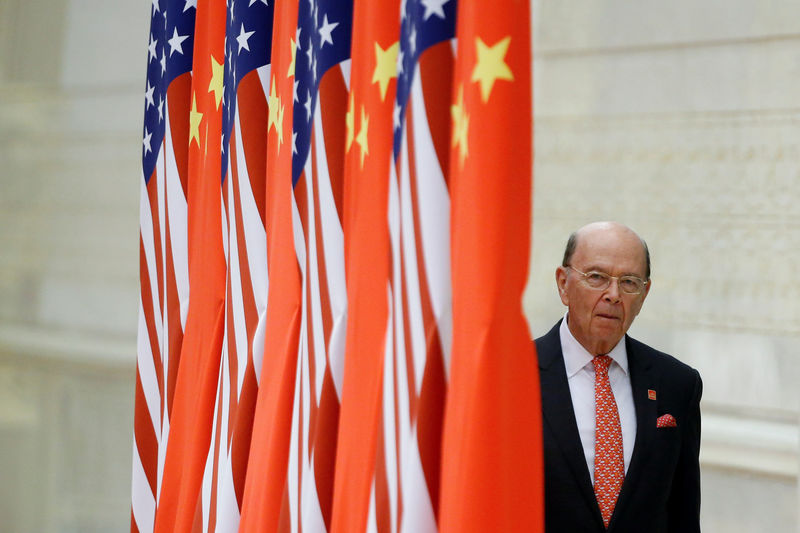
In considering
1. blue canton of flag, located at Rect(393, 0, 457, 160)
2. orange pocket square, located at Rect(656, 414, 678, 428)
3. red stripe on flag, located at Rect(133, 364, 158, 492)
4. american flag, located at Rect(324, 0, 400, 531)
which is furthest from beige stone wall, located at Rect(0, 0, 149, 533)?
blue canton of flag, located at Rect(393, 0, 457, 160)

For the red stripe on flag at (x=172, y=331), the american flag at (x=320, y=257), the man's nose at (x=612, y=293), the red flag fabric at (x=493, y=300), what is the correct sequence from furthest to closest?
the red stripe on flag at (x=172, y=331) → the man's nose at (x=612, y=293) → the american flag at (x=320, y=257) → the red flag fabric at (x=493, y=300)

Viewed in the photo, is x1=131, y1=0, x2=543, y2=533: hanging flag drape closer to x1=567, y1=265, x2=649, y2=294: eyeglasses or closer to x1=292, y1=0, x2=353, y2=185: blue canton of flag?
x1=292, y1=0, x2=353, y2=185: blue canton of flag

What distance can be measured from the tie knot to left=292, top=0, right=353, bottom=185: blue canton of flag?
0.80 metres

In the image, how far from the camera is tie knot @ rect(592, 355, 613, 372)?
2.11 m

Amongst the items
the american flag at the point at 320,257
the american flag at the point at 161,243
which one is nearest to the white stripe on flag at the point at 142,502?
the american flag at the point at 161,243

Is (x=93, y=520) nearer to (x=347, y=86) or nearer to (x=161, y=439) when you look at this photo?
Result: (x=161, y=439)

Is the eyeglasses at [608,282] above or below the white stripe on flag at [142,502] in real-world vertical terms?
above

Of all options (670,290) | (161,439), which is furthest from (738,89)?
(161,439)

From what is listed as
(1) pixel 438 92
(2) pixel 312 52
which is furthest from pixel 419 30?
(2) pixel 312 52

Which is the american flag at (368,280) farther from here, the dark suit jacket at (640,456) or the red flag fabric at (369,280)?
the dark suit jacket at (640,456)

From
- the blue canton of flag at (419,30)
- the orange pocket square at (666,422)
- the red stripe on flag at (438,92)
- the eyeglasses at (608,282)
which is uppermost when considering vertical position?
the blue canton of flag at (419,30)

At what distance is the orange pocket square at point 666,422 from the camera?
2053mm

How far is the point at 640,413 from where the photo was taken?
207 cm

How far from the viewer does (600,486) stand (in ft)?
6.56
